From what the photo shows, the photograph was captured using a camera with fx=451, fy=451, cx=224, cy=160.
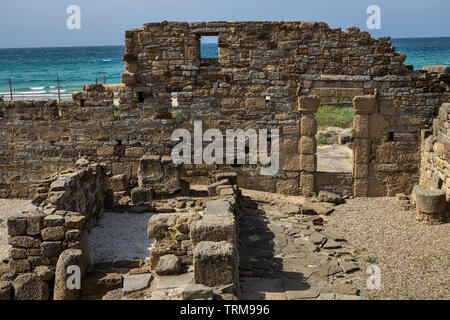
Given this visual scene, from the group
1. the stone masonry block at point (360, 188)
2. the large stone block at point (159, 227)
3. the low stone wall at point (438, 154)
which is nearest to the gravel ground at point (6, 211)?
the large stone block at point (159, 227)

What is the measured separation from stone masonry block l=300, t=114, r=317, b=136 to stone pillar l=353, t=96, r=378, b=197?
1000 millimetres

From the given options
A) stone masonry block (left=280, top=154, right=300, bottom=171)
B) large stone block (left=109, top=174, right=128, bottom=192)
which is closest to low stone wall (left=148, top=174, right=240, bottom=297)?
large stone block (left=109, top=174, right=128, bottom=192)

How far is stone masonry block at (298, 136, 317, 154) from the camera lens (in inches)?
444

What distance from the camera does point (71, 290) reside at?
6543mm

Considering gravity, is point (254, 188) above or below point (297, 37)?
below

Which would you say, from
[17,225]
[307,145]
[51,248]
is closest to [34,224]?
[17,225]

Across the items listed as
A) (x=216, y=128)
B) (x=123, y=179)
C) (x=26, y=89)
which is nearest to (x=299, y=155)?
(x=216, y=128)

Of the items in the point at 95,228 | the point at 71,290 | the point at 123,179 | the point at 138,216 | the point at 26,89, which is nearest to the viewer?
the point at 71,290

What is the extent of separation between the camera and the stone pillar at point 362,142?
11.0 metres

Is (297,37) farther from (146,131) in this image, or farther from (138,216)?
(138,216)

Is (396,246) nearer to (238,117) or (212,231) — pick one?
(212,231)

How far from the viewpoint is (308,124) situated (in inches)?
443
